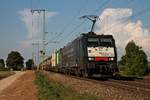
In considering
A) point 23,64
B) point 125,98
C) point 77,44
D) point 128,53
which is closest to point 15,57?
point 23,64

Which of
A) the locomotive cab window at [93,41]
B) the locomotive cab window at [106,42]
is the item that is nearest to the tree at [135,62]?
the locomotive cab window at [106,42]

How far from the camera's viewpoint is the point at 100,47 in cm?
3033

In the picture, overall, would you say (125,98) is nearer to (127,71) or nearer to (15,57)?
(127,71)

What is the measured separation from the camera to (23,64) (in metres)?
170

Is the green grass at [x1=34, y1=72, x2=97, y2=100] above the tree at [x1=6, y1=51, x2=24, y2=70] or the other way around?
the other way around

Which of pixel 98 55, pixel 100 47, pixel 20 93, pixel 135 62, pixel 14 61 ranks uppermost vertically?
pixel 14 61

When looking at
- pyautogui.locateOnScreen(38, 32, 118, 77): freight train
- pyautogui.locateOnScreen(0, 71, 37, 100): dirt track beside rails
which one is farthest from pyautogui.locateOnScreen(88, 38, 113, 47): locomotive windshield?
pyautogui.locateOnScreen(0, 71, 37, 100): dirt track beside rails

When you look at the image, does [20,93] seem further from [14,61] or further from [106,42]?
[14,61]

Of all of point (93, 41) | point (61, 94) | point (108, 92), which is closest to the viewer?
point (61, 94)

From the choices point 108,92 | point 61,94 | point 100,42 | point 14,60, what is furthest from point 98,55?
point 14,60

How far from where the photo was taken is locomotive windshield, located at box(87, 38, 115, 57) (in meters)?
29.9

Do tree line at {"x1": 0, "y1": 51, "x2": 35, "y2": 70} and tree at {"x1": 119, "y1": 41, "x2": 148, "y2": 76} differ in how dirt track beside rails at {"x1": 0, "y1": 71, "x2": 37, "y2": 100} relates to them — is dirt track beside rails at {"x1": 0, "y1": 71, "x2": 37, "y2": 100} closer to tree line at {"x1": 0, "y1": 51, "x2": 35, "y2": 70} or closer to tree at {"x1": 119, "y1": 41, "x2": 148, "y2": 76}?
tree at {"x1": 119, "y1": 41, "x2": 148, "y2": 76}

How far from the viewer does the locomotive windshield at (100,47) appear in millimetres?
29928

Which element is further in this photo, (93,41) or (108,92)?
(93,41)
